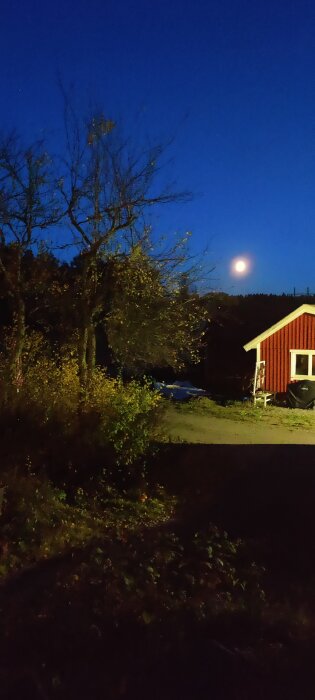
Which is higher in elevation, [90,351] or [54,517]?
[90,351]

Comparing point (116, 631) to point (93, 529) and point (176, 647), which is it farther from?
point (93, 529)

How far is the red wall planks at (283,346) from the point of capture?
26.3 m

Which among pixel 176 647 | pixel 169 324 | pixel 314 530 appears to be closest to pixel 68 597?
pixel 176 647

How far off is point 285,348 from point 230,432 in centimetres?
1028

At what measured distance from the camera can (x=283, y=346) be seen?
1038 inches

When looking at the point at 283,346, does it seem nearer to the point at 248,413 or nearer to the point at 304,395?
the point at 304,395

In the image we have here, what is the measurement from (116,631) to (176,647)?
1.67 feet

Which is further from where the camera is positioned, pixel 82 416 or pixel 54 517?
pixel 82 416

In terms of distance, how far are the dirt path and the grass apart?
0.68 m

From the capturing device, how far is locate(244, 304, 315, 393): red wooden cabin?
26.3 metres

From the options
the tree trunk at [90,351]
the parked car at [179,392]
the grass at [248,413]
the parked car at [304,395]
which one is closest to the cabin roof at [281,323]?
the parked car at [304,395]

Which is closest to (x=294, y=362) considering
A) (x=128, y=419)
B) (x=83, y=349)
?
(x=83, y=349)

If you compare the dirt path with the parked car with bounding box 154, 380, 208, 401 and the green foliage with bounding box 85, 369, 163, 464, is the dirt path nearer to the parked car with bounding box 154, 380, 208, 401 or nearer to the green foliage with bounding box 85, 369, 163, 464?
the green foliage with bounding box 85, 369, 163, 464

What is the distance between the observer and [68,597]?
512 cm
